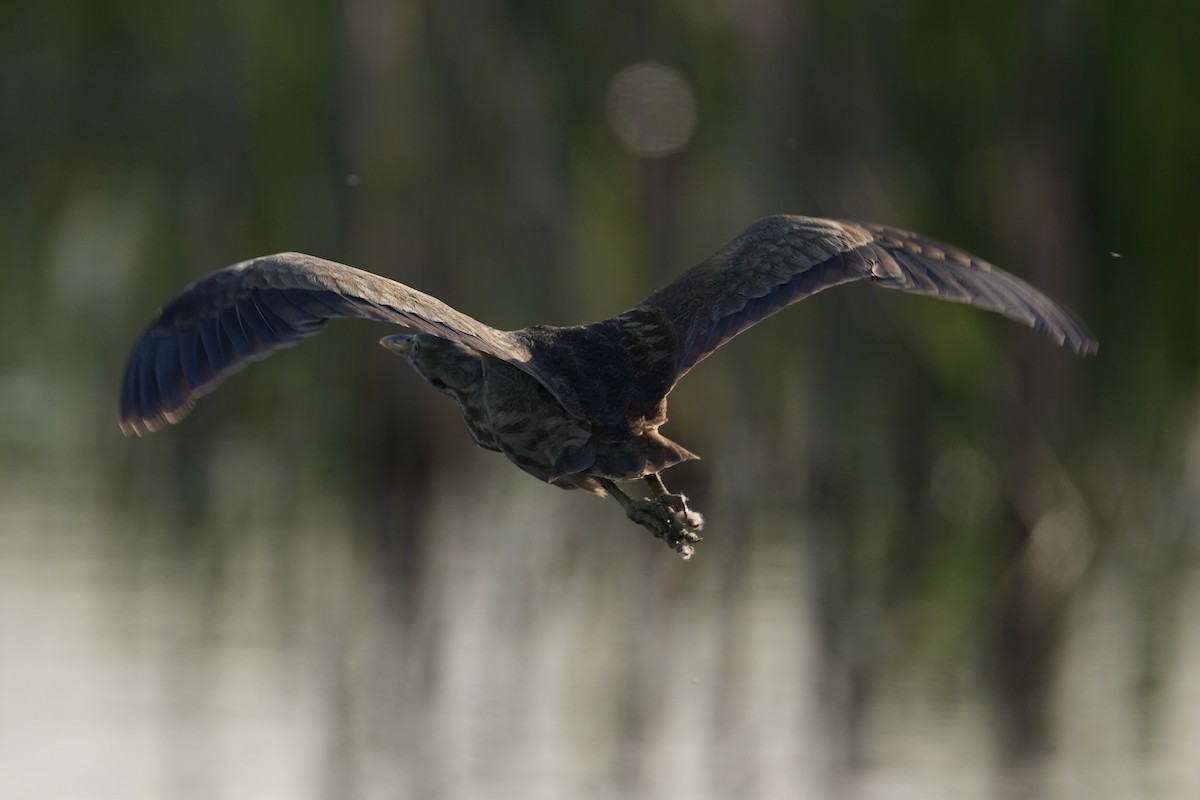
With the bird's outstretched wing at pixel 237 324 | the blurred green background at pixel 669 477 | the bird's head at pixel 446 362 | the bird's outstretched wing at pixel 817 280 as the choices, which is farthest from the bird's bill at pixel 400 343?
the blurred green background at pixel 669 477

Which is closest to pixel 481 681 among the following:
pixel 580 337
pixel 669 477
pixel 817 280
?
pixel 669 477

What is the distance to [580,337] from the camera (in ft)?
19.4

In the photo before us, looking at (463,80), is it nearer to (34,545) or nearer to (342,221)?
(342,221)

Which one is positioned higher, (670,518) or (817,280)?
(817,280)

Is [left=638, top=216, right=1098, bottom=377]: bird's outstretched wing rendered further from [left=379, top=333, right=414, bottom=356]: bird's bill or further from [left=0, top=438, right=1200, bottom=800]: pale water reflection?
[left=0, top=438, right=1200, bottom=800]: pale water reflection

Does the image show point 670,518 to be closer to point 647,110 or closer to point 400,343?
point 400,343

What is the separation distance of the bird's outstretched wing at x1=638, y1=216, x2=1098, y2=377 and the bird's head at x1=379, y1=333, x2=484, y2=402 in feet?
1.90

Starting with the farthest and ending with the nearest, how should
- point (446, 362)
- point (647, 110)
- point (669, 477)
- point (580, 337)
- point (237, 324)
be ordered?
point (647, 110), point (669, 477), point (446, 362), point (580, 337), point (237, 324)

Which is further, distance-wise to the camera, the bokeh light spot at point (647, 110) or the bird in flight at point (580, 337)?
the bokeh light spot at point (647, 110)

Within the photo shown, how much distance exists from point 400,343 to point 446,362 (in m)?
0.18

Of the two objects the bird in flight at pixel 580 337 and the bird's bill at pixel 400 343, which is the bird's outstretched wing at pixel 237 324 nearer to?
the bird in flight at pixel 580 337

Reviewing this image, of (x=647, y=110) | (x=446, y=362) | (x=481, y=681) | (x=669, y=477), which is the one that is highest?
(x=647, y=110)

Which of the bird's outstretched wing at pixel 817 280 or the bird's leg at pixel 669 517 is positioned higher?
the bird's outstretched wing at pixel 817 280

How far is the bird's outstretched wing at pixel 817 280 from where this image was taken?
5.83 metres
